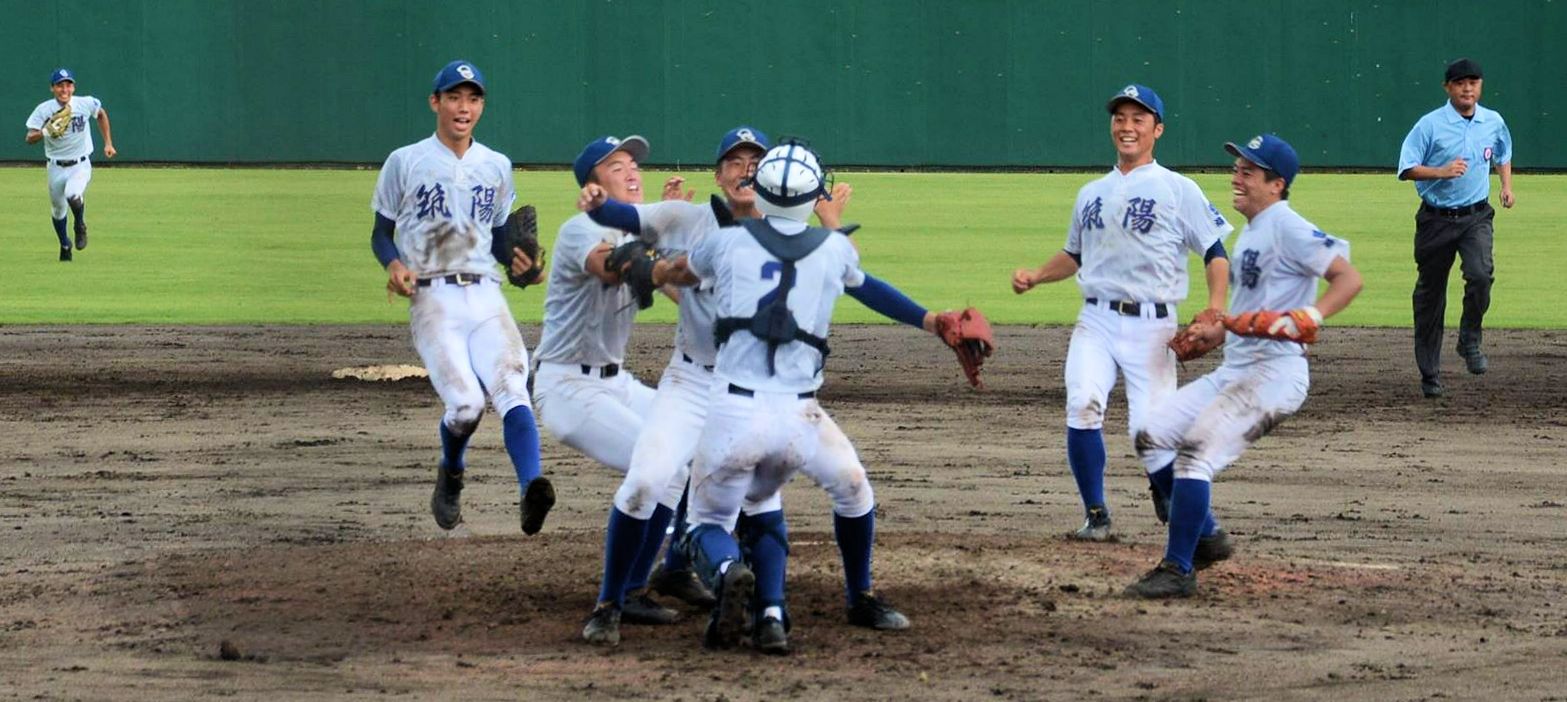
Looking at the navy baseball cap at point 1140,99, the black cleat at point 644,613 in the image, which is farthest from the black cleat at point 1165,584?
the navy baseball cap at point 1140,99

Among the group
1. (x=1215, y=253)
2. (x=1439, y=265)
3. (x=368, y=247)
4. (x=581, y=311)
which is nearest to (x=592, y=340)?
(x=581, y=311)

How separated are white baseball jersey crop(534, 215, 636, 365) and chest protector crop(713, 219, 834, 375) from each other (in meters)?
1.32

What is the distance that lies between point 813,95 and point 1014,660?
31256 millimetres

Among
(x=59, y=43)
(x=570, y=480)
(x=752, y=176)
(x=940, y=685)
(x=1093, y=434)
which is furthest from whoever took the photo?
(x=59, y=43)

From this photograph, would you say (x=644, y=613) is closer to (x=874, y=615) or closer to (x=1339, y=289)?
(x=874, y=615)

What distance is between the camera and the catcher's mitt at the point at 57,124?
23.6 metres

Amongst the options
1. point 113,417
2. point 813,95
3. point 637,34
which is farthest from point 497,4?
point 113,417

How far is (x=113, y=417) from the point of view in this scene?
41.7 ft

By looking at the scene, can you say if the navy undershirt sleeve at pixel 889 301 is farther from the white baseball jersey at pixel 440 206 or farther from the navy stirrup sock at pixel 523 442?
the white baseball jersey at pixel 440 206

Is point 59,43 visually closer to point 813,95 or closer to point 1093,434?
point 813,95

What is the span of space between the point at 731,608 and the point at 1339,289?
267 cm

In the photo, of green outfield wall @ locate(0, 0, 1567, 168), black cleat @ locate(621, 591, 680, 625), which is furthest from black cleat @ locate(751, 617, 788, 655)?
green outfield wall @ locate(0, 0, 1567, 168)

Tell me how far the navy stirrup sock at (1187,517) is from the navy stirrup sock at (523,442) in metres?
2.61

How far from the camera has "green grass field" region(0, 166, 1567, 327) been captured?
Answer: 729 inches
